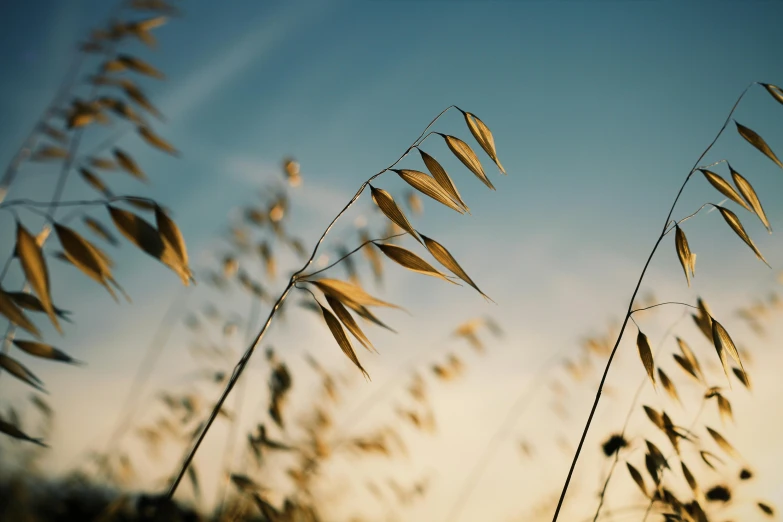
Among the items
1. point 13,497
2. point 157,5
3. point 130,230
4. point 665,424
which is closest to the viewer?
point 130,230

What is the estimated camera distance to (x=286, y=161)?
1.62 m

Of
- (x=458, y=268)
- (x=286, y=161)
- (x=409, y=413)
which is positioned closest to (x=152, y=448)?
(x=409, y=413)

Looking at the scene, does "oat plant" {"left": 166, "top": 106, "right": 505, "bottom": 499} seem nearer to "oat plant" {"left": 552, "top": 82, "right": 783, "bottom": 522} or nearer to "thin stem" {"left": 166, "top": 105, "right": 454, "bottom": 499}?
"thin stem" {"left": 166, "top": 105, "right": 454, "bottom": 499}

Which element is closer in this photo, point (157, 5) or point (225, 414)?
point (157, 5)

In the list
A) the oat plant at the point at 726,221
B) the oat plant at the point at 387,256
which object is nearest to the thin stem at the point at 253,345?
the oat plant at the point at 387,256

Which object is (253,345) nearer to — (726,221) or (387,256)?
(387,256)

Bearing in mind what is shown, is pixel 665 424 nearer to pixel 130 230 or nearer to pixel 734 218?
pixel 734 218

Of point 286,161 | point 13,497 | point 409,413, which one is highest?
point 286,161

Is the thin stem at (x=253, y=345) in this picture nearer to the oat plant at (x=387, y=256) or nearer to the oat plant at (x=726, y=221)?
the oat plant at (x=387, y=256)

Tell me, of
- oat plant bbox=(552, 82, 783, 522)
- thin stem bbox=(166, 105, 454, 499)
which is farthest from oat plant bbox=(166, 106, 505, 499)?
oat plant bbox=(552, 82, 783, 522)

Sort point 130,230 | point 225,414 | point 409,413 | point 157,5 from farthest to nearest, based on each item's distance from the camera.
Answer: point 409,413 → point 225,414 → point 157,5 → point 130,230

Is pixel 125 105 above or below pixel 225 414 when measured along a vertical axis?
above

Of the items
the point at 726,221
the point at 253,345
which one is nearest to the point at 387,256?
the point at 253,345

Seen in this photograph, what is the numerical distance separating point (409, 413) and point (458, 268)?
157cm
